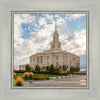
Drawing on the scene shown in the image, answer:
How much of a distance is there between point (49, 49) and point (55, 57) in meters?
0.21

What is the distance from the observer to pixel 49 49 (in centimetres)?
252

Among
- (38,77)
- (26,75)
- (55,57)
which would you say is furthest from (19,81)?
(55,57)

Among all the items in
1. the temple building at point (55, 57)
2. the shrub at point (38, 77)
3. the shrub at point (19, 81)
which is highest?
the temple building at point (55, 57)

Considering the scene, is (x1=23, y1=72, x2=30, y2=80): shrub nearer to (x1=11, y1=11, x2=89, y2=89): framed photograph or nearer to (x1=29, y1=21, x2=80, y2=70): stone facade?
(x1=11, y1=11, x2=89, y2=89): framed photograph

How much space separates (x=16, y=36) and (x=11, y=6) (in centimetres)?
60

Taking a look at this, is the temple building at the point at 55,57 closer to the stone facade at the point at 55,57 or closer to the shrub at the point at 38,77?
the stone facade at the point at 55,57

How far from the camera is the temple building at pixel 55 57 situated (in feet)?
8.11

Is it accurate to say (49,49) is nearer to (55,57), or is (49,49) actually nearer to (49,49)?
(49,49)

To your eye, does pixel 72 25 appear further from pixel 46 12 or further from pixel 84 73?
pixel 84 73

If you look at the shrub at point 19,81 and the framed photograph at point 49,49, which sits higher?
the framed photograph at point 49,49

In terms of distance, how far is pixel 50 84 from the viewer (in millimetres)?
2447

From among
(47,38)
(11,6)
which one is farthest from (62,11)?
(11,6)

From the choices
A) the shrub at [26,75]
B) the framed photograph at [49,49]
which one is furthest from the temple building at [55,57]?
the shrub at [26,75]

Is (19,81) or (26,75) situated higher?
(26,75)
